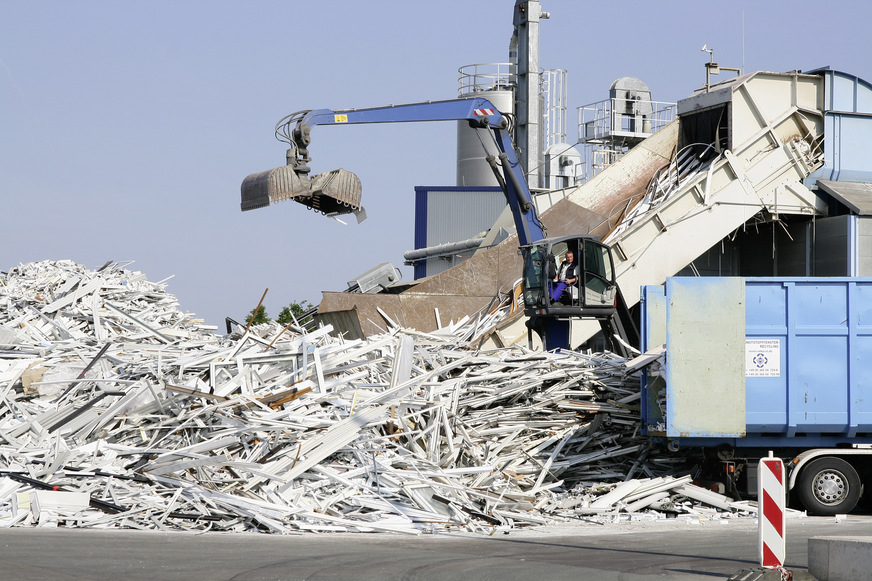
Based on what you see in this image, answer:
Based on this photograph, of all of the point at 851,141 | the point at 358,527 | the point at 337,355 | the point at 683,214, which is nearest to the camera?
the point at 358,527

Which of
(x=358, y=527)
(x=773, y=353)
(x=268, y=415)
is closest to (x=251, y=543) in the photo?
(x=358, y=527)

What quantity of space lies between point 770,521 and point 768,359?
4.62m

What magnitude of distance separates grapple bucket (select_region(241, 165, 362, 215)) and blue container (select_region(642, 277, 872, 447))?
599 cm

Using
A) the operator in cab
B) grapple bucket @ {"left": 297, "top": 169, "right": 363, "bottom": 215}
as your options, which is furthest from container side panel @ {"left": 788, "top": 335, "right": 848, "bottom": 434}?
grapple bucket @ {"left": 297, "top": 169, "right": 363, "bottom": 215}

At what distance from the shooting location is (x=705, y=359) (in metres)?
11.7

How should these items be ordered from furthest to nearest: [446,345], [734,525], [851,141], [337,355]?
[851,141]
[446,345]
[337,355]
[734,525]

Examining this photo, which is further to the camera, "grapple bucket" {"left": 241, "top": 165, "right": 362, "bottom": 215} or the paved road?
"grapple bucket" {"left": 241, "top": 165, "right": 362, "bottom": 215}

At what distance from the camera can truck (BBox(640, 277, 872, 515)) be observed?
11.6 m

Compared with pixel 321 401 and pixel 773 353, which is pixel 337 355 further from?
pixel 773 353

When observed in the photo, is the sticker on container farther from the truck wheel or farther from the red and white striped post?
the red and white striped post

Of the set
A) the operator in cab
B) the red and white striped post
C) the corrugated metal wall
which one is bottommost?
the red and white striped post

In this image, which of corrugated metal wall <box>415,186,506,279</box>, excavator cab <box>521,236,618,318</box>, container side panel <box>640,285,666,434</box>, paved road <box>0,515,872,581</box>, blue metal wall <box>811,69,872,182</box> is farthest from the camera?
corrugated metal wall <box>415,186,506,279</box>

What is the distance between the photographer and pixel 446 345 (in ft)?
52.5

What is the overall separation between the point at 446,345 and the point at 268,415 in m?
5.07
